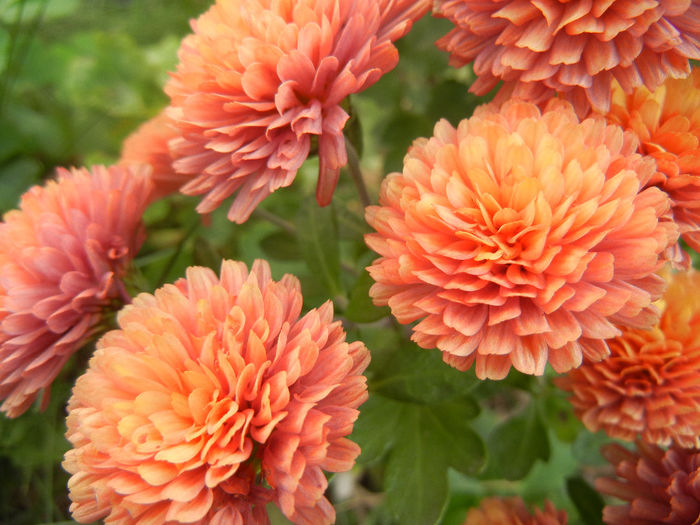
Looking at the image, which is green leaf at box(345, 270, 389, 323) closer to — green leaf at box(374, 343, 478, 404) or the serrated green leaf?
green leaf at box(374, 343, 478, 404)

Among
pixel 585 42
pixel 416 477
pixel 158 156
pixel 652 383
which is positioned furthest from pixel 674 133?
pixel 158 156

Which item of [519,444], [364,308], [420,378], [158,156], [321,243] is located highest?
[158,156]

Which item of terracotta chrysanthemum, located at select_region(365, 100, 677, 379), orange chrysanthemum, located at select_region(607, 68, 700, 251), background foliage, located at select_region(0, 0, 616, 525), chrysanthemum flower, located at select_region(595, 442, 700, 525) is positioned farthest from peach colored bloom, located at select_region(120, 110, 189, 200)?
chrysanthemum flower, located at select_region(595, 442, 700, 525)

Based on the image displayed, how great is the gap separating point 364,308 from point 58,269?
359 mm

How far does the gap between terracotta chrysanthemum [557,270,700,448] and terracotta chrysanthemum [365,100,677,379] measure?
0.45 ft

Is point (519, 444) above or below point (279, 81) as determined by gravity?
below

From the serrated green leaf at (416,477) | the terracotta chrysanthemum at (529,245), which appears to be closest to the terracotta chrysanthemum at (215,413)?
the terracotta chrysanthemum at (529,245)

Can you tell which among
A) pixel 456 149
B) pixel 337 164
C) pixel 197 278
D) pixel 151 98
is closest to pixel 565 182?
pixel 456 149

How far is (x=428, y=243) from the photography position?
1.64 feet

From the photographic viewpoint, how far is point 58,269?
0.64m

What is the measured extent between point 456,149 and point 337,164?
0.39ft

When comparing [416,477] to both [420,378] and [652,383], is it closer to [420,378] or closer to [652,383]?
[420,378]

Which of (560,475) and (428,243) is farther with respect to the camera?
(560,475)

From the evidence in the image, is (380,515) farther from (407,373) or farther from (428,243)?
(428,243)
